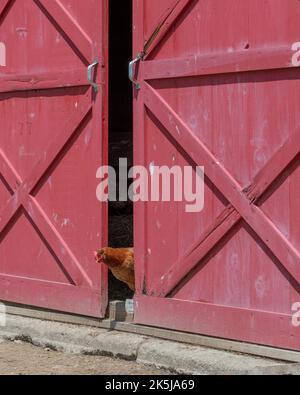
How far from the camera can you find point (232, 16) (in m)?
4.82

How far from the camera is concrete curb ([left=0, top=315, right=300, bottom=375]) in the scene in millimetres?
4641

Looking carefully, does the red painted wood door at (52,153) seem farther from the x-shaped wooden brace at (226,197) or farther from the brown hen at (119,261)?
the x-shaped wooden brace at (226,197)

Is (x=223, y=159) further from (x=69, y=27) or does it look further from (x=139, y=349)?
(x=69, y=27)

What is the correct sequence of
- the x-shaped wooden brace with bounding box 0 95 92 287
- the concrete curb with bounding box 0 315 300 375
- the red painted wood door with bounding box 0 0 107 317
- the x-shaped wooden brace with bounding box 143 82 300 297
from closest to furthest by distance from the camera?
1. the x-shaped wooden brace with bounding box 143 82 300 297
2. the concrete curb with bounding box 0 315 300 375
3. the red painted wood door with bounding box 0 0 107 317
4. the x-shaped wooden brace with bounding box 0 95 92 287

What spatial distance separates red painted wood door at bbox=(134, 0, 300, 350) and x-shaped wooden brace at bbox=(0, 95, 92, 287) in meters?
0.62

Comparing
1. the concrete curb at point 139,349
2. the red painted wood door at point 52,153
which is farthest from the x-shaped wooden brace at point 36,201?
the concrete curb at point 139,349

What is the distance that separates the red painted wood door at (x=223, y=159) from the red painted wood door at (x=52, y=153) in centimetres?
47

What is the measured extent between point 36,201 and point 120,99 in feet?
8.73

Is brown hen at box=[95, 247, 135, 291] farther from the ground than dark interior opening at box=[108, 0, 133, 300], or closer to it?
closer to it

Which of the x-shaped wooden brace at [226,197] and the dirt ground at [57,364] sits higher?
the x-shaped wooden brace at [226,197]

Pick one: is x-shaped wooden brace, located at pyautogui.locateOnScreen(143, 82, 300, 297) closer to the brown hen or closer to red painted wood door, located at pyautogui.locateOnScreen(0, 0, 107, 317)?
the brown hen

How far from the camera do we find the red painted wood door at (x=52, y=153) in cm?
573

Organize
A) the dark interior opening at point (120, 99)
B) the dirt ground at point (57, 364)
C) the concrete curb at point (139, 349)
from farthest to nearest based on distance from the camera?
the dark interior opening at point (120, 99) < the dirt ground at point (57, 364) < the concrete curb at point (139, 349)

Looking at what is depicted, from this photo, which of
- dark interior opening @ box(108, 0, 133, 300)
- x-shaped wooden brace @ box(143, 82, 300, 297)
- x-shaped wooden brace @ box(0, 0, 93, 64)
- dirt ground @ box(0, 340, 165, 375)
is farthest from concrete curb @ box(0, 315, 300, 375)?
x-shaped wooden brace @ box(0, 0, 93, 64)
